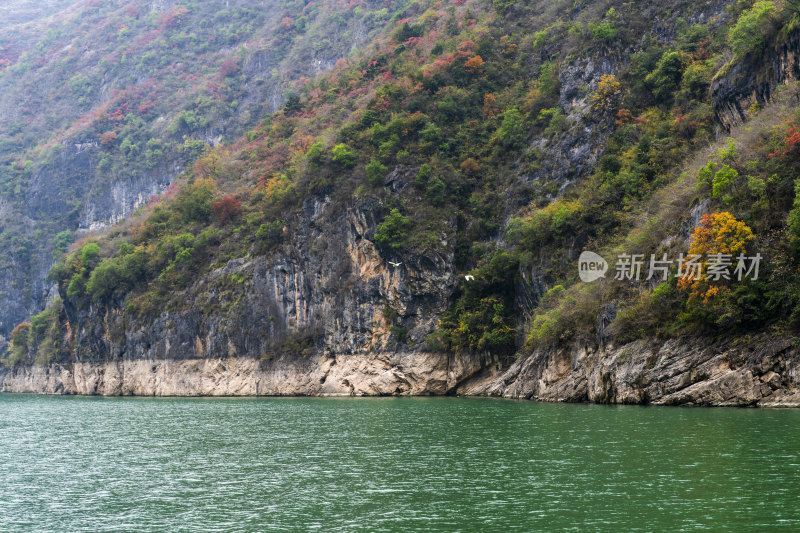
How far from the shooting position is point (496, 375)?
2256 inches

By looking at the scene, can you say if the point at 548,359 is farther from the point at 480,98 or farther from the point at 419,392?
the point at 480,98

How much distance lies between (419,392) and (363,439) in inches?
1190

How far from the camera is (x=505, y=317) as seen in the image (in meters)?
58.7

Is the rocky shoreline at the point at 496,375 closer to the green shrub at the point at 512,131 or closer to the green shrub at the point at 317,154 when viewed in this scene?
the green shrub at the point at 317,154

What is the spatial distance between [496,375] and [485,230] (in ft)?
45.0

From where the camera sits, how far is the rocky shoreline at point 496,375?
34312mm

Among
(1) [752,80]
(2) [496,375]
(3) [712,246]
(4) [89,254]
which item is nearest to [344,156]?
(2) [496,375]

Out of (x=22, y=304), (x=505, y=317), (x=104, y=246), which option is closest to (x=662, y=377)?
(x=505, y=317)

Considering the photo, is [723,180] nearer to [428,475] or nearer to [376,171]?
[428,475]

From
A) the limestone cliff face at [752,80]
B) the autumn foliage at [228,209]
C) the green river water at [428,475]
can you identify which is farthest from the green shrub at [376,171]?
the green river water at [428,475]

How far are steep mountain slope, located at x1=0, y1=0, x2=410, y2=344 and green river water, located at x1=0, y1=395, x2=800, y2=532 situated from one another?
89988mm

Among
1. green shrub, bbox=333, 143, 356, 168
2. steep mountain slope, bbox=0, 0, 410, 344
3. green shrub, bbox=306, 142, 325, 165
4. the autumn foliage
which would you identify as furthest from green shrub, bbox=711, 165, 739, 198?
steep mountain slope, bbox=0, 0, 410, 344

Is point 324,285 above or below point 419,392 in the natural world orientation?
above

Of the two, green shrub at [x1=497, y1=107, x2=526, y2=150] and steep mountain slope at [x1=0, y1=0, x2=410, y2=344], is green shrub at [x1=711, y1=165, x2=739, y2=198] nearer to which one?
green shrub at [x1=497, y1=107, x2=526, y2=150]
